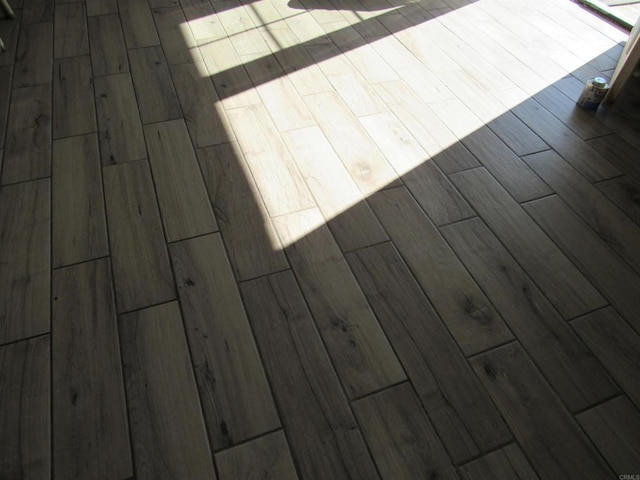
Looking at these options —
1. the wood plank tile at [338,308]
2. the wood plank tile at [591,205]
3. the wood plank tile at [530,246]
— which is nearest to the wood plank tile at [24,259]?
the wood plank tile at [338,308]

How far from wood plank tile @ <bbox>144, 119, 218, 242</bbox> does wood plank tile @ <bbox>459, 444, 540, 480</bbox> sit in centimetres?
110

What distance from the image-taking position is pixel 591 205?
5.88 ft

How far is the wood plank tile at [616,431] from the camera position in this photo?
1159mm

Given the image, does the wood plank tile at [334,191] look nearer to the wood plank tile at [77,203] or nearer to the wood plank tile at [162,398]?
the wood plank tile at [162,398]

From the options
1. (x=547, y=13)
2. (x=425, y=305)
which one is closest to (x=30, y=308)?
(x=425, y=305)

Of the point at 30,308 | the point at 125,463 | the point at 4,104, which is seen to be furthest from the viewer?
the point at 4,104

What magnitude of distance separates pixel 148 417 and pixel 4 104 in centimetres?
177

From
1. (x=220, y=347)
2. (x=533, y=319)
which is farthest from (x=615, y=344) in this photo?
(x=220, y=347)

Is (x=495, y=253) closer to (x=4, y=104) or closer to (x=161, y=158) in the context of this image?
(x=161, y=158)

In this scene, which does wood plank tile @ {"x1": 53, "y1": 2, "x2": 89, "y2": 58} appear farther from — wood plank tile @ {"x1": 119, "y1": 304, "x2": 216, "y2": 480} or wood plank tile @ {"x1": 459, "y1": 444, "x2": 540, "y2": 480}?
wood plank tile @ {"x1": 459, "y1": 444, "x2": 540, "y2": 480}

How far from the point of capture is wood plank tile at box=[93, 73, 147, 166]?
1905 millimetres

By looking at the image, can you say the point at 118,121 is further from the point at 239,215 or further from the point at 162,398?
the point at 162,398

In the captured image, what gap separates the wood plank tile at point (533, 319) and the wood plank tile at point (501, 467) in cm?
23

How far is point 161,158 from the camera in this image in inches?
74.6
